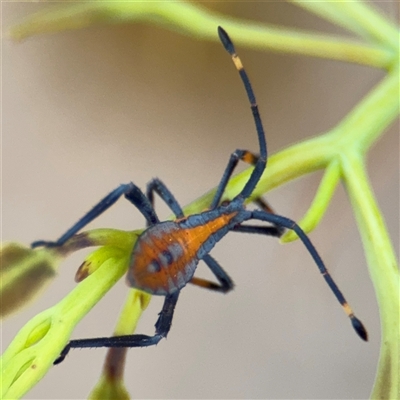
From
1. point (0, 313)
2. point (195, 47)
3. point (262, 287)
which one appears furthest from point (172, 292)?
point (195, 47)

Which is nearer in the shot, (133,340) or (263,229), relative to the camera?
(133,340)

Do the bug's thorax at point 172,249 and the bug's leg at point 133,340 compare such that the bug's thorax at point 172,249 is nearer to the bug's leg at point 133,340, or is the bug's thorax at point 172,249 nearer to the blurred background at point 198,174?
the bug's leg at point 133,340

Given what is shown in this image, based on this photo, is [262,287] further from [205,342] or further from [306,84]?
[306,84]

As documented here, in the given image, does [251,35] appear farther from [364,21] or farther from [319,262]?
[319,262]

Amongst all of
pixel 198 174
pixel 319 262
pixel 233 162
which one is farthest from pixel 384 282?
pixel 198 174

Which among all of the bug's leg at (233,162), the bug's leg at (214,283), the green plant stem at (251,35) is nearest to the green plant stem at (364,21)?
the green plant stem at (251,35)
